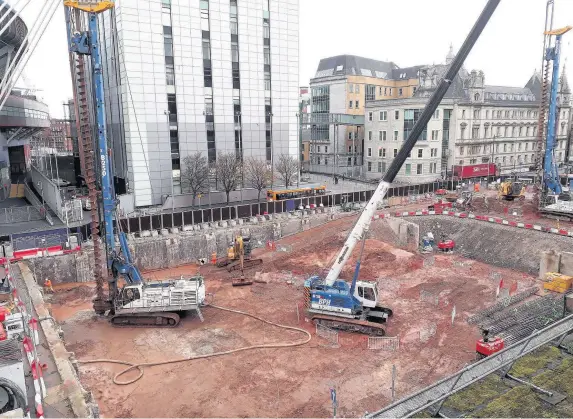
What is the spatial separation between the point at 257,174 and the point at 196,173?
6919 millimetres

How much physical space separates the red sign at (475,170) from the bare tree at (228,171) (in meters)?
32.0

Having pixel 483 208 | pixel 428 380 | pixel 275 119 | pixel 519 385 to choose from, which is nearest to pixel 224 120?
pixel 275 119

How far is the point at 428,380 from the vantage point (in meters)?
17.4

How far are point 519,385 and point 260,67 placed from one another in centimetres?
4493

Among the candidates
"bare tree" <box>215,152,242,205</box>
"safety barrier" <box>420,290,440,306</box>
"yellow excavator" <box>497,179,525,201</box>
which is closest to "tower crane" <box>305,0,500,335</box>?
"safety barrier" <box>420,290,440,306</box>

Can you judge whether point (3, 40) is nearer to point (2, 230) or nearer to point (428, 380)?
point (2, 230)

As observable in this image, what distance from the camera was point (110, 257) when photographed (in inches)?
885

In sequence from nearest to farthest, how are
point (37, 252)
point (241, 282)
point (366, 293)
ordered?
point (366, 293), point (241, 282), point (37, 252)

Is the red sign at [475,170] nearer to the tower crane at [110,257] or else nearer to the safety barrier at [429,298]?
→ the safety barrier at [429,298]

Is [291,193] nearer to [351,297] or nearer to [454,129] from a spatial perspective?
[351,297]

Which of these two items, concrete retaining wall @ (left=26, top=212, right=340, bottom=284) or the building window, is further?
the building window

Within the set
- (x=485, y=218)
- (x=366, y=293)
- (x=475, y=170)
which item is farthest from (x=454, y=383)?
(x=475, y=170)

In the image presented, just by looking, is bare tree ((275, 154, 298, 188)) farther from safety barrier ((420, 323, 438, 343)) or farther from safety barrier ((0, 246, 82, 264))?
safety barrier ((420, 323, 438, 343))

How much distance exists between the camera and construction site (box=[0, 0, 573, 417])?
14031 mm
